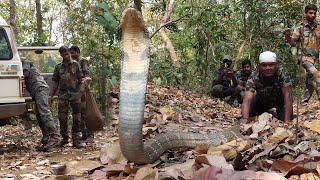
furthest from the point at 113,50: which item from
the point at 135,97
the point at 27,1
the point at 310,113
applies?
the point at 27,1

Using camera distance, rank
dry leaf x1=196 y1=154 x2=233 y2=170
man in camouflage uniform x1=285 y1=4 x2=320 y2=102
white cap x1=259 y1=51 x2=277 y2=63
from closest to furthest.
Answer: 1. dry leaf x1=196 y1=154 x2=233 y2=170
2. white cap x1=259 y1=51 x2=277 y2=63
3. man in camouflage uniform x1=285 y1=4 x2=320 y2=102

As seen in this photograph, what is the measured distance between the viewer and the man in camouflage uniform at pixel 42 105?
6.46m

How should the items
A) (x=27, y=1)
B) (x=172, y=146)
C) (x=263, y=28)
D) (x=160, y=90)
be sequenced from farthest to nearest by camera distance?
(x=27, y=1), (x=263, y=28), (x=160, y=90), (x=172, y=146)

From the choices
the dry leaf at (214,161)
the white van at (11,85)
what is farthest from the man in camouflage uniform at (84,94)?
the dry leaf at (214,161)

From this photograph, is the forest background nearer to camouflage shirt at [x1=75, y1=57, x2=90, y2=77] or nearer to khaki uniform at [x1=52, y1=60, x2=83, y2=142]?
camouflage shirt at [x1=75, y1=57, x2=90, y2=77]

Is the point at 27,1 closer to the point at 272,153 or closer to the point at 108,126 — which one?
the point at 108,126

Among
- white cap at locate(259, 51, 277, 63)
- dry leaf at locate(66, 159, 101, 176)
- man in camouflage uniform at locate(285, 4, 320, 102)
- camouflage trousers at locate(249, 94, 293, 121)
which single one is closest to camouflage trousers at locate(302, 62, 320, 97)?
man in camouflage uniform at locate(285, 4, 320, 102)

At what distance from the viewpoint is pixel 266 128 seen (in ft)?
16.8

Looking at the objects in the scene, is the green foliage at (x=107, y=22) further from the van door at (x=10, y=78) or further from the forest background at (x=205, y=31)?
the van door at (x=10, y=78)

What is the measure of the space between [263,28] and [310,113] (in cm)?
678

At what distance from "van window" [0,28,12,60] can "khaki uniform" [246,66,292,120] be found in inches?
121

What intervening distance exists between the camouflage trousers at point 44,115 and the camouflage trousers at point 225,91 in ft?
16.4

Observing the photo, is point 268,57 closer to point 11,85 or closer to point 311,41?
point 311,41

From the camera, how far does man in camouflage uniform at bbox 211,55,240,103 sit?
10.8 m
